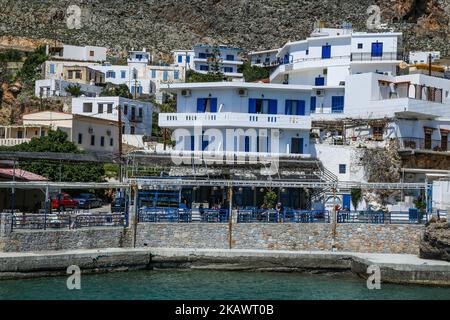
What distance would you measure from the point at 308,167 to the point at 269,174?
303cm

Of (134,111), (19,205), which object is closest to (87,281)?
(19,205)

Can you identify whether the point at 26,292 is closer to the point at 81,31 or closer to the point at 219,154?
the point at 219,154

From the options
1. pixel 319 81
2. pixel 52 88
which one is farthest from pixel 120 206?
pixel 52 88

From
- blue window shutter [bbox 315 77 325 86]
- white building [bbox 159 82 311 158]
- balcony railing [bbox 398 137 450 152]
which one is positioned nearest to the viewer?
white building [bbox 159 82 311 158]

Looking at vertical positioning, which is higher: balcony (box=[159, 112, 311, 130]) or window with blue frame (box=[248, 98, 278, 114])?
window with blue frame (box=[248, 98, 278, 114])

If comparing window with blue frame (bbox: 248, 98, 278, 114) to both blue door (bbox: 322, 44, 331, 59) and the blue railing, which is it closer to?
the blue railing

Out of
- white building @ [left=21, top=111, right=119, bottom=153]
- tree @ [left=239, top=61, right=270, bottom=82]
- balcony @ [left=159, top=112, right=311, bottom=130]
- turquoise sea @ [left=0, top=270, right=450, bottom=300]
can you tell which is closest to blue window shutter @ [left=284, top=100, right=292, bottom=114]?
balcony @ [left=159, top=112, right=311, bottom=130]

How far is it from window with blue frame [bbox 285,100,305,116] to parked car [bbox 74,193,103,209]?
13.7 m

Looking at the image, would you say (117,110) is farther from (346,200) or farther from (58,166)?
(346,200)

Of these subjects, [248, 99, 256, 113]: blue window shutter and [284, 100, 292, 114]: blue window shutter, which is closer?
[248, 99, 256, 113]: blue window shutter

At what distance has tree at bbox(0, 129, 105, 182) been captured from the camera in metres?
55.3

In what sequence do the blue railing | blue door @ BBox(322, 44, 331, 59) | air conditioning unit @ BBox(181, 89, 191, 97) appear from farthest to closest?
blue door @ BBox(322, 44, 331, 59) → air conditioning unit @ BBox(181, 89, 191, 97) → the blue railing

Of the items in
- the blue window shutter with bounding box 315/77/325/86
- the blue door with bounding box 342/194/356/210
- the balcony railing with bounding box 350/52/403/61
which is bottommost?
the blue door with bounding box 342/194/356/210

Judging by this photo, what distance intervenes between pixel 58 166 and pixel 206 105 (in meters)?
10.9
